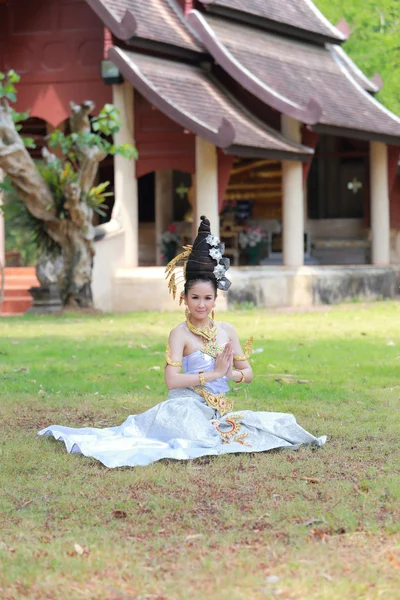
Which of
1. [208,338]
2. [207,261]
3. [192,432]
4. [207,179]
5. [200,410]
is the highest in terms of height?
[207,179]

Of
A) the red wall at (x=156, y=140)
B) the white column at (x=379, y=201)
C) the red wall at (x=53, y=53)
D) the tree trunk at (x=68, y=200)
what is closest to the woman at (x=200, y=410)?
the tree trunk at (x=68, y=200)

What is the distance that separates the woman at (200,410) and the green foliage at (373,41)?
22.4 m

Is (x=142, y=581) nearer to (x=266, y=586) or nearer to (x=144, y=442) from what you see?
(x=266, y=586)

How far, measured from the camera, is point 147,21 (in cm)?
1900

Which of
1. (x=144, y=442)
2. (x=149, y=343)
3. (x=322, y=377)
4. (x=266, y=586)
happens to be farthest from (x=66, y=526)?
(x=149, y=343)

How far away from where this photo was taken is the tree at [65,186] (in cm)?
1628

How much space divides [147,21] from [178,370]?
13.6m

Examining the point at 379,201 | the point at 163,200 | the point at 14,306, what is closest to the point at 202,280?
the point at 14,306

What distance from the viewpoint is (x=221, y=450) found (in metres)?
6.24

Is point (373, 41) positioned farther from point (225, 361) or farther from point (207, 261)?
point (225, 361)

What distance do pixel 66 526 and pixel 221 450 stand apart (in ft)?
5.49

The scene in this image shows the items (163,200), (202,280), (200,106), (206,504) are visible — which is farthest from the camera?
(163,200)

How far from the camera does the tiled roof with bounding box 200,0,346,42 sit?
20275 millimetres

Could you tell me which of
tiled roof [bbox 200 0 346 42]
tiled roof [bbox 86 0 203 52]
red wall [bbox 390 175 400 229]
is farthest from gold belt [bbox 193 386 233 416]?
red wall [bbox 390 175 400 229]
